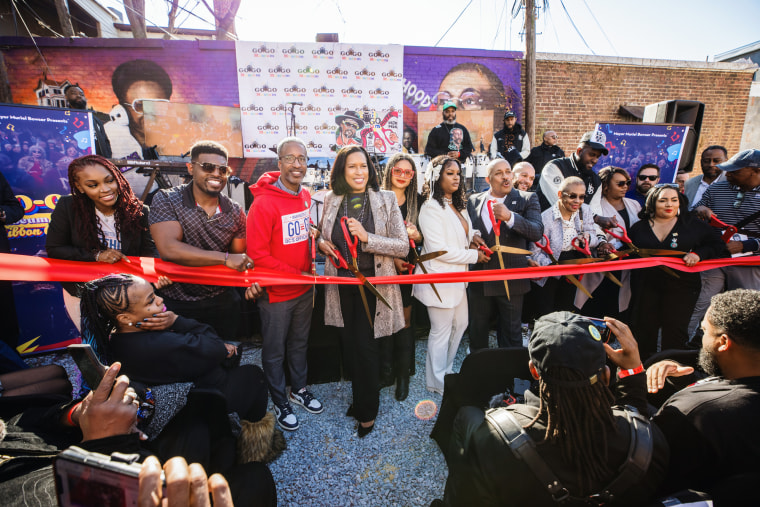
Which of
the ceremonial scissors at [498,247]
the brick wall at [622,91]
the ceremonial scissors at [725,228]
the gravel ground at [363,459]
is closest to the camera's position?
the gravel ground at [363,459]

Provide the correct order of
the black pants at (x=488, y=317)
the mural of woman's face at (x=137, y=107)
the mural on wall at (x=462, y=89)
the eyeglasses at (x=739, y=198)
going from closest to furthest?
1. the black pants at (x=488, y=317)
2. the eyeglasses at (x=739, y=198)
3. the mural of woman's face at (x=137, y=107)
4. the mural on wall at (x=462, y=89)

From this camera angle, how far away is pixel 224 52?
7.79 m

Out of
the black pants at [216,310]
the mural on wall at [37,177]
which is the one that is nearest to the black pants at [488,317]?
the black pants at [216,310]

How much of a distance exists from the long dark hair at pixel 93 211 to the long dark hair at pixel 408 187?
2323mm

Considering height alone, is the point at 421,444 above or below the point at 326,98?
below

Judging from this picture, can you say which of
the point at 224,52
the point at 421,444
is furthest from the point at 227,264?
the point at 224,52

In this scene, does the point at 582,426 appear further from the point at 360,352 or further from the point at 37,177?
the point at 37,177

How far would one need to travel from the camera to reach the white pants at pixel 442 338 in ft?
10.1

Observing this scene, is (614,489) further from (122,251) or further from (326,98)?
(326,98)

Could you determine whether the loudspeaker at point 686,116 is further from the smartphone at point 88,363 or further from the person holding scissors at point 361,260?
the smartphone at point 88,363

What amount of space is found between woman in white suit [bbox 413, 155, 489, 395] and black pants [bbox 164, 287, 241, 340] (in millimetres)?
1648

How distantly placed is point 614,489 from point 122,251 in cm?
359

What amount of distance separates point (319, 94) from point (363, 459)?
7.62 meters

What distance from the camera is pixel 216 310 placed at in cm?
284
